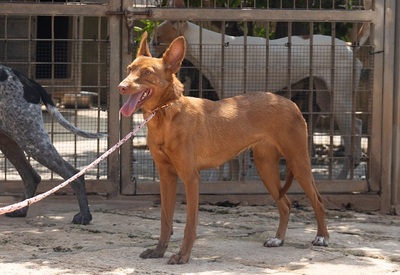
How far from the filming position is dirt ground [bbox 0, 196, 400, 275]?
19.9ft

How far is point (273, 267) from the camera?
6.13 metres

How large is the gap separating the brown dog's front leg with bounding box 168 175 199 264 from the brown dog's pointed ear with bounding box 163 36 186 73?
0.78m

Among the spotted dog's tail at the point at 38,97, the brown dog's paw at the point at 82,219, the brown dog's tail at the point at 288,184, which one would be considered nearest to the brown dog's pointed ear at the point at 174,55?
the brown dog's tail at the point at 288,184

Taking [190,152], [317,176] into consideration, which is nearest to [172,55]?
[190,152]

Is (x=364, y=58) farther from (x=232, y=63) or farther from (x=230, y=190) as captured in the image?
(x=230, y=190)

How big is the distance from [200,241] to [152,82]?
151 cm

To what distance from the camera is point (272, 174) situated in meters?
6.96

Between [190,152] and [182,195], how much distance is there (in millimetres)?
2496

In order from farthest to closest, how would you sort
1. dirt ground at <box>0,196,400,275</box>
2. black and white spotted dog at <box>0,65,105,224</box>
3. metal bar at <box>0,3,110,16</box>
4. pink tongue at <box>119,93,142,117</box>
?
1. metal bar at <box>0,3,110,16</box>
2. black and white spotted dog at <box>0,65,105,224</box>
3. dirt ground at <box>0,196,400,275</box>
4. pink tongue at <box>119,93,142,117</box>

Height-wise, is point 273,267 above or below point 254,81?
below

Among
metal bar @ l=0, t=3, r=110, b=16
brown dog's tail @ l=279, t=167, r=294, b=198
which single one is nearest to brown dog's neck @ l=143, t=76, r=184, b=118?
brown dog's tail @ l=279, t=167, r=294, b=198

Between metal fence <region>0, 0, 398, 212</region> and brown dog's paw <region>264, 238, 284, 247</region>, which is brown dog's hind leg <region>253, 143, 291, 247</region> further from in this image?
metal fence <region>0, 0, 398, 212</region>

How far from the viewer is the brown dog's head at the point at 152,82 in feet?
19.5

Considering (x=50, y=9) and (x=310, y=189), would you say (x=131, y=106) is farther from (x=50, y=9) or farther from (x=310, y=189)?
(x=50, y=9)
